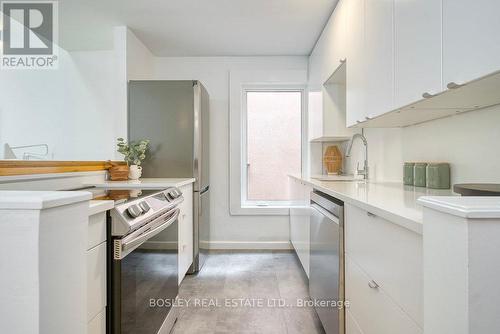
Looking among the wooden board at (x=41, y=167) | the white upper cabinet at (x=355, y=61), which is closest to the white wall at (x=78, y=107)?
the wooden board at (x=41, y=167)

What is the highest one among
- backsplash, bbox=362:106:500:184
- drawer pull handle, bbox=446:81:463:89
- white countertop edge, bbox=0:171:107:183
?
drawer pull handle, bbox=446:81:463:89

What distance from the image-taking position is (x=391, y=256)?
33.0 inches

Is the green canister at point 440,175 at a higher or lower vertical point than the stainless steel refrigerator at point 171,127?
lower

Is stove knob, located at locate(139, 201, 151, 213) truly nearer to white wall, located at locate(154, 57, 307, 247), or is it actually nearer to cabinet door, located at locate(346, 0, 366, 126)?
cabinet door, located at locate(346, 0, 366, 126)

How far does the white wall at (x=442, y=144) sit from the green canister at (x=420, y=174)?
85 millimetres

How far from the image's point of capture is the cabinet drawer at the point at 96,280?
0.87 meters

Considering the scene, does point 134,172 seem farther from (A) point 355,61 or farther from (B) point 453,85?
(B) point 453,85

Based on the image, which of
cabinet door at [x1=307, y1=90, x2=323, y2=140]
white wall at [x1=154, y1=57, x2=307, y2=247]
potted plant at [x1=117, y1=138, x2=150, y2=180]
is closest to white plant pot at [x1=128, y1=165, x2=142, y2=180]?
potted plant at [x1=117, y1=138, x2=150, y2=180]

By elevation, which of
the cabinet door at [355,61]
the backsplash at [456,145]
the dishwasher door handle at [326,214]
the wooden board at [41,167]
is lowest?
the dishwasher door handle at [326,214]

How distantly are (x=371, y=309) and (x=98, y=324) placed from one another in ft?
3.04

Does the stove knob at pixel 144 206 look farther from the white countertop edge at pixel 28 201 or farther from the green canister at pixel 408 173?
the green canister at pixel 408 173

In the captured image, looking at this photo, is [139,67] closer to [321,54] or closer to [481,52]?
[321,54]

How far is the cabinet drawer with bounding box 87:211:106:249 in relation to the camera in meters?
0.88

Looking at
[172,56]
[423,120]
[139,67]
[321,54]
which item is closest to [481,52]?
[423,120]
